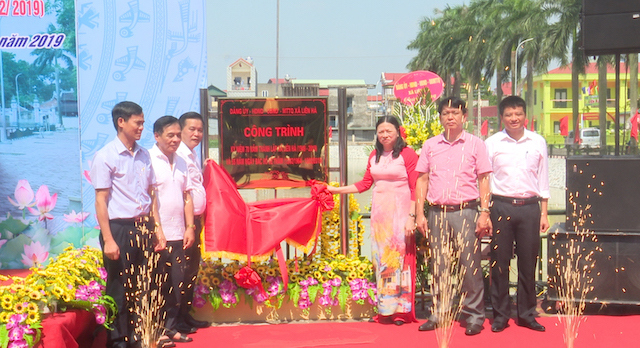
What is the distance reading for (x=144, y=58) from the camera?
6.31 m

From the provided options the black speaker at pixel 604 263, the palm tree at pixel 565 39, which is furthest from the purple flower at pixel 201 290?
the palm tree at pixel 565 39

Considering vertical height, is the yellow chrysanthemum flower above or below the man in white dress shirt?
below

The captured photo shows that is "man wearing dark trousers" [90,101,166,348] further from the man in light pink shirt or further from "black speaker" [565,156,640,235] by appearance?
"black speaker" [565,156,640,235]

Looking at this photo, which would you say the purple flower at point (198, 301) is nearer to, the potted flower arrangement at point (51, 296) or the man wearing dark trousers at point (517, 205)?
the potted flower arrangement at point (51, 296)

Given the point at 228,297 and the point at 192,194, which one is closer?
the point at 192,194

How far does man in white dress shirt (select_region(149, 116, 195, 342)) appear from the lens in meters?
4.42

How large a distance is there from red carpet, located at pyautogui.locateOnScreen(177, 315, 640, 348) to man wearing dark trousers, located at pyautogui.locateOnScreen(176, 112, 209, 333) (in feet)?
0.79

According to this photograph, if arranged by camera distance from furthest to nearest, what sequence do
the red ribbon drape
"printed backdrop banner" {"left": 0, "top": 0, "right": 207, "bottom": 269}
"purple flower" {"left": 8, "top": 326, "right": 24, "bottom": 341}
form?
"printed backdrop banner" {"left": 0, "top": 0, "right": 207, "bottom": 269} → the red ribbon drape → "purple flower" {"left": 8, "top": 326, "right": 24, "bottom": 341}

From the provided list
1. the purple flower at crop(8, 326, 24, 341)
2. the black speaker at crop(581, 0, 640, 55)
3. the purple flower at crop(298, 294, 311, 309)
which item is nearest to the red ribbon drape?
the purple flower at crop(298, 294, 311, 309)

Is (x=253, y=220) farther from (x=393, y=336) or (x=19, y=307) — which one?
(x=19, y=307)

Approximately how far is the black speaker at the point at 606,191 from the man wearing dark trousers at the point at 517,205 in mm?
436

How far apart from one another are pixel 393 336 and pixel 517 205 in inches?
49.8

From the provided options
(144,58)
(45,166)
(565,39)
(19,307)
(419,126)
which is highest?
(565,39)

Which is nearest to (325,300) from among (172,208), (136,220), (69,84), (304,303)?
(304,303)
